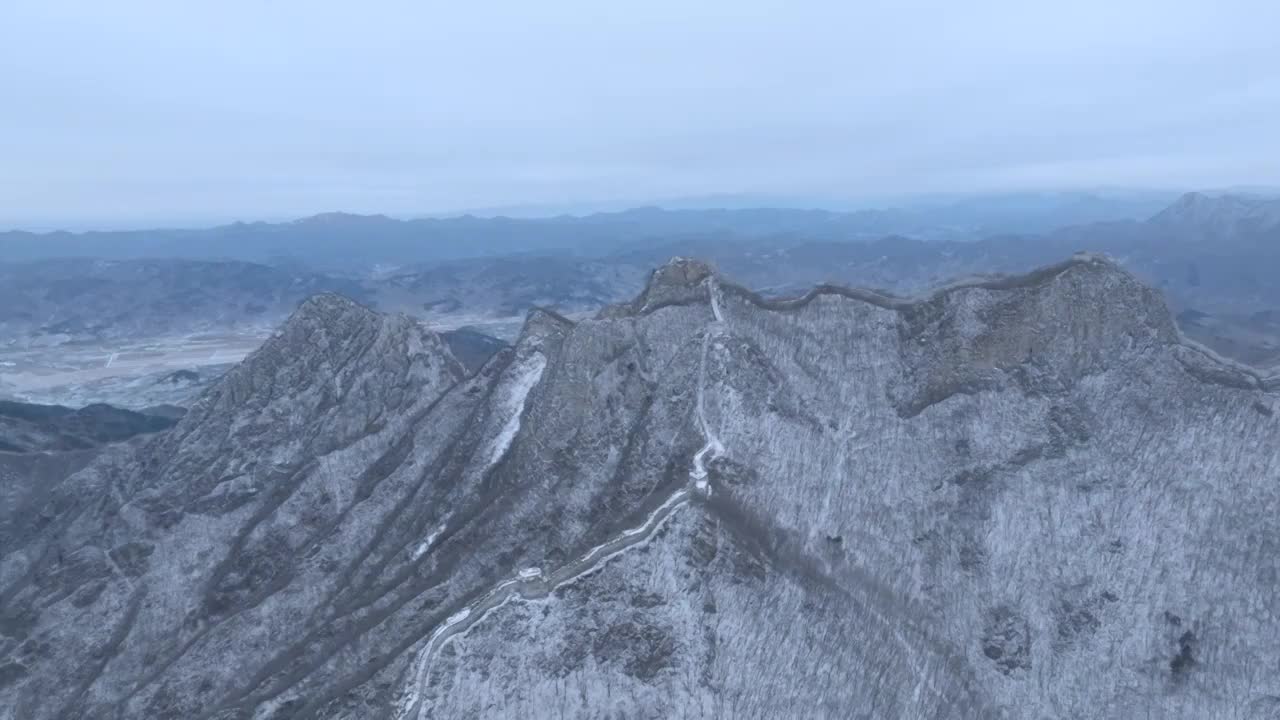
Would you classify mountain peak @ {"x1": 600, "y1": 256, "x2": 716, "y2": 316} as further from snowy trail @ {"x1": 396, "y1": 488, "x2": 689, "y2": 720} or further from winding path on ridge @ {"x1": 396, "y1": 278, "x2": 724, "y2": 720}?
snowy trail @ {"x1": 396, "y1": 488, "x2": 689, "y2": 720}

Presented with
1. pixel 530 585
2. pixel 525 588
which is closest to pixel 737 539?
pixel 530 585

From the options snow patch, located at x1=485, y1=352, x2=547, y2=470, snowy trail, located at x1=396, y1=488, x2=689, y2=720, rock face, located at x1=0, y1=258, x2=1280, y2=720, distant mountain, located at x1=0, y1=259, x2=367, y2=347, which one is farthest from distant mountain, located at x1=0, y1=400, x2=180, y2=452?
distant mountain, located at x1=0, y1=259, x2=367, y2=347

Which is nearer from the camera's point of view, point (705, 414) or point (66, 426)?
point (705, 414)

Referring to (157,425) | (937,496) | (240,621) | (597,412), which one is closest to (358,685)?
(240,621)

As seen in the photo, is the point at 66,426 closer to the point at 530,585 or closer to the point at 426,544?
the point at 426,544

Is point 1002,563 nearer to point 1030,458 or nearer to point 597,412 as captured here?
point 1030,458

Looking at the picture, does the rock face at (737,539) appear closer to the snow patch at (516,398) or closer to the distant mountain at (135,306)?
the snow patch at (516,398)
